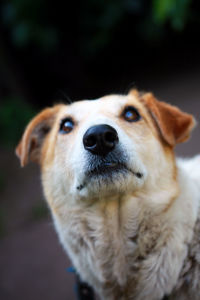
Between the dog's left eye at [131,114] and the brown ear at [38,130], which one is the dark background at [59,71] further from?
the brown ear at [38,130]

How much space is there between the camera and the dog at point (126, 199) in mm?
2455

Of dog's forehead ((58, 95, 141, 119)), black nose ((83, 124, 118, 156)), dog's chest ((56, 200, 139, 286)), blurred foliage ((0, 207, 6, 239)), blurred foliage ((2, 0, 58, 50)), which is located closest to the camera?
black nose ((83, 124, 118, 156))

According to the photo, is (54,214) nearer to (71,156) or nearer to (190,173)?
(71,156)

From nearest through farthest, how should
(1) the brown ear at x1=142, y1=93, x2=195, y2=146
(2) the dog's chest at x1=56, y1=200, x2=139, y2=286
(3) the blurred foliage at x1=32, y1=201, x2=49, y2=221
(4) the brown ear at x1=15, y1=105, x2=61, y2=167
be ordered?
(2) the dog's chest at x1=56, y1=200, x2=139, y2=286
(1) the brown ear at x1=142, y1=93, x2=195, y2=146
(4) the brown ear at x1=15, y1=105, x2=61, y2=167
(3) the blurred foliage at x1=32, y1=201, x2=49, y2=221

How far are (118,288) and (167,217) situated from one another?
2.21 ft

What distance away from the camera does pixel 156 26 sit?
801 cm

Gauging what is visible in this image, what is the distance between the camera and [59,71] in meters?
9.90

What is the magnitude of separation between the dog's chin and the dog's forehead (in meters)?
0.56

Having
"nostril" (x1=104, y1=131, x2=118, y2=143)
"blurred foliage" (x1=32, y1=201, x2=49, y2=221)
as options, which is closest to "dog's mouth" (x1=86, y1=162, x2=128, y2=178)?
"nostril" (x1=104, y1=131, x2=118, y2=143)

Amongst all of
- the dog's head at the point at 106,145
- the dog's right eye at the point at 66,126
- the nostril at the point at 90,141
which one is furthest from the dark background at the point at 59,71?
the nostril at the point at 90,141

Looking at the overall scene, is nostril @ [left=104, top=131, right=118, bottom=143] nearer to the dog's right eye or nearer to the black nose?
the black nose

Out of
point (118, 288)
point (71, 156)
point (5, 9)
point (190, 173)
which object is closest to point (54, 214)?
point (71, 156)

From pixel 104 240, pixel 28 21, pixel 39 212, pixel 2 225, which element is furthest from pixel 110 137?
pixel 28 21

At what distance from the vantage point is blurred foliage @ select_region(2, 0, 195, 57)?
24.4 feet
